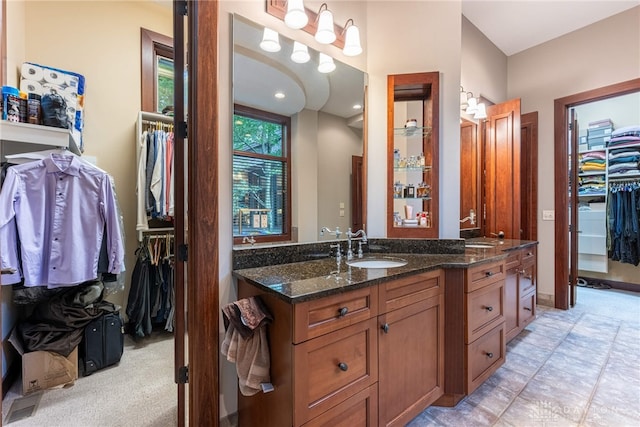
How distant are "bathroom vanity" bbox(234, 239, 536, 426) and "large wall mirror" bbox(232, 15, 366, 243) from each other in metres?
0.31

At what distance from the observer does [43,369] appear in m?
1.93

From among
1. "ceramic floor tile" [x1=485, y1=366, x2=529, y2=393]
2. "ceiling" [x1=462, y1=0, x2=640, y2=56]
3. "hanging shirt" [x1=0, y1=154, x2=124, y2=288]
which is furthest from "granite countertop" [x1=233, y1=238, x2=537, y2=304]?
"ceiling" [x1=462, y1=0, x2=640, y2=56]

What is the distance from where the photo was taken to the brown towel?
130 centimetres

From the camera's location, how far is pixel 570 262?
3.50 meters

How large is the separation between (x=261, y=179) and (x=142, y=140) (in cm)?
150

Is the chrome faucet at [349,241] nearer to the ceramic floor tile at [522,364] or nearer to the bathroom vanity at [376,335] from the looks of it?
the bathroom vanity at [376,335]

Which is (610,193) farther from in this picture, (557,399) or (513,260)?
(557,399)

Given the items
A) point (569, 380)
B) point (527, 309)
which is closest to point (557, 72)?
point (527, 309)

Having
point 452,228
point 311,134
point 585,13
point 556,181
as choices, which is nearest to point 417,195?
point 452,228

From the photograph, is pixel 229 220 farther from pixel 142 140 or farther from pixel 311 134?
pixel 142 140

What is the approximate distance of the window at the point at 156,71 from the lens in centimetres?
280

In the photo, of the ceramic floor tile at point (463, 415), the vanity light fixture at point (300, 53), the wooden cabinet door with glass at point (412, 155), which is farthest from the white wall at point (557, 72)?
the vanity light fixture at point (300, 53)

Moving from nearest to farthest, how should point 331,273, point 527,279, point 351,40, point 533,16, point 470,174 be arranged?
point 331,273, point 351,40, point 527,279, point 533,16, point 470,174

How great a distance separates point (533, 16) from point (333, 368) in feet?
12.7
